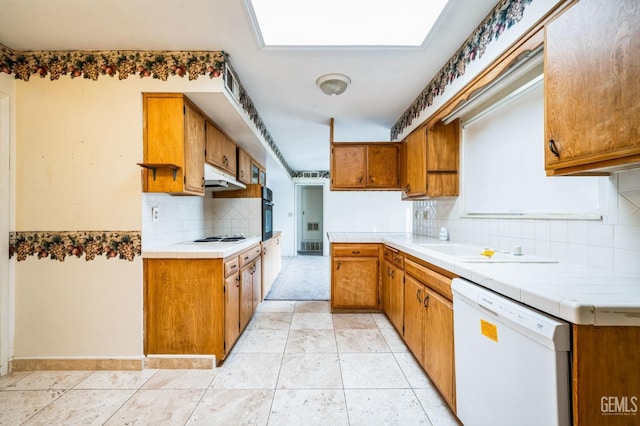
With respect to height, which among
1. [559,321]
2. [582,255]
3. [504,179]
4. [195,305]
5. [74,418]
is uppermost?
[504,179]

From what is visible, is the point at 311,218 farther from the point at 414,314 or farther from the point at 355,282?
the point at 414,314

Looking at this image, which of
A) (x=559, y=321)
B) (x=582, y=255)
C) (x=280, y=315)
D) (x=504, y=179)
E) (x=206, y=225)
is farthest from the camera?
(x=206, y=225)

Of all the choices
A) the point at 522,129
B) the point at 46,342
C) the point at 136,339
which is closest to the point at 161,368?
the point at 136,339

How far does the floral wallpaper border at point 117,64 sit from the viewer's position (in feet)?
6.22

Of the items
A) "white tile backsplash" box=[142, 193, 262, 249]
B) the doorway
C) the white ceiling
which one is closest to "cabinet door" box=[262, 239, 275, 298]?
"white tile backsplash" box=[142, 193, 262, 249]

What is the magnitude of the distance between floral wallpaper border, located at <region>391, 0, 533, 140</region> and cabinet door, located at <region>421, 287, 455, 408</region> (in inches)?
59.8

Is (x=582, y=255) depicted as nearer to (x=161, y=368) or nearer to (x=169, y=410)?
(x=169, y=410)

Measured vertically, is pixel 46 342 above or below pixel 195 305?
below

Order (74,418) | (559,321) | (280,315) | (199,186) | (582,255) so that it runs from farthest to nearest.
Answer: (280,315), (199,186), (74,418), (582,255), (559,321)

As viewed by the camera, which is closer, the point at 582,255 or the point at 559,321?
the point at 559,321

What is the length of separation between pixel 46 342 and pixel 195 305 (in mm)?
1080

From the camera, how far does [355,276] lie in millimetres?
2959

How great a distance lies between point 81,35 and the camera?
5.63ft

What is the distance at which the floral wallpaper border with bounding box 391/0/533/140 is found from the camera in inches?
54.3
